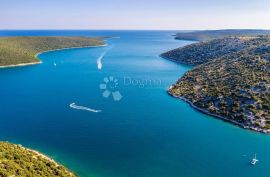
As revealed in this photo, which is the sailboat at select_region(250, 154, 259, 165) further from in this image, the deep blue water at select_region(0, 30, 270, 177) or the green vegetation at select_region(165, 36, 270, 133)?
the green vegetation at select_region(165, 36, 270, 133)

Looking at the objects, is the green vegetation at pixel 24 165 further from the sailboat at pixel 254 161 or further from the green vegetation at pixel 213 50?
the green vegetation at pixel 213 50

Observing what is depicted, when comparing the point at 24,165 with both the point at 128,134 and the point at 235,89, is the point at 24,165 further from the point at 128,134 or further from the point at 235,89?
the point at 235,89

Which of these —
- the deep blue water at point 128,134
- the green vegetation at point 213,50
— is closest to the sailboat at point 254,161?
the deep blue water at point 128,134

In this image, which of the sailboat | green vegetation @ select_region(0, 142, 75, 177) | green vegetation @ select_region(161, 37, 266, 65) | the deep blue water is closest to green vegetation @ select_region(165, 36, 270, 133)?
the deep blue water

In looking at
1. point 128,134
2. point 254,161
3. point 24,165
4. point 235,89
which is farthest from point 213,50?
point 24,165

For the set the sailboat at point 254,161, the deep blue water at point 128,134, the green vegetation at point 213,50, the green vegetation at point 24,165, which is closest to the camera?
the green vegetation at point 24,165

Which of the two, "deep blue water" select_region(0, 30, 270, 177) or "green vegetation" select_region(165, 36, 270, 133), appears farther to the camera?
"green vegetation" select_region(165, 36, 270, 133)
